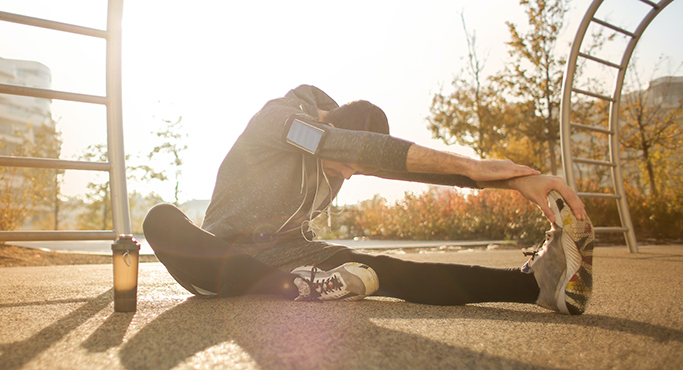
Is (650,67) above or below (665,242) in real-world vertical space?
above

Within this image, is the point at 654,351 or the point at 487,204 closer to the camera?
the point at 654,351

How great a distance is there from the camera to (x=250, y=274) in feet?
5.38

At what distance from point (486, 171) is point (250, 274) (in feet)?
3.14

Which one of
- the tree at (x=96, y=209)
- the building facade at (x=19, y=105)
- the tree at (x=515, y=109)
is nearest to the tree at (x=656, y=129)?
the tree at (x=515, y=109)

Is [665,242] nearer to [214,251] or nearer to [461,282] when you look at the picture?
[461,282]

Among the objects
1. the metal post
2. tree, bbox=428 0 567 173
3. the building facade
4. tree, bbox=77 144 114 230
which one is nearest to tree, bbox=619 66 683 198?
tree, bbox=428 0 567 173

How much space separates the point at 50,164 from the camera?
2092 mm

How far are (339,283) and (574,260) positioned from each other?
0.81 meters

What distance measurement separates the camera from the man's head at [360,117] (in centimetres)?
188

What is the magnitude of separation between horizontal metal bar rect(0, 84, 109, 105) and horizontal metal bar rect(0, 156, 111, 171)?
326 millimetres

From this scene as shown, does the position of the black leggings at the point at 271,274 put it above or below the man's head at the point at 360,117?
below

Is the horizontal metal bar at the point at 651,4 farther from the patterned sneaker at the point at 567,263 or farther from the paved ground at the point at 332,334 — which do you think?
the patterned sneaker at the point at 567,263

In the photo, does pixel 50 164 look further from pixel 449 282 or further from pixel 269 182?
pixel 449 282

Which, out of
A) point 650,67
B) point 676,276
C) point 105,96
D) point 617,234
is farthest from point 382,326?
point 650,67
